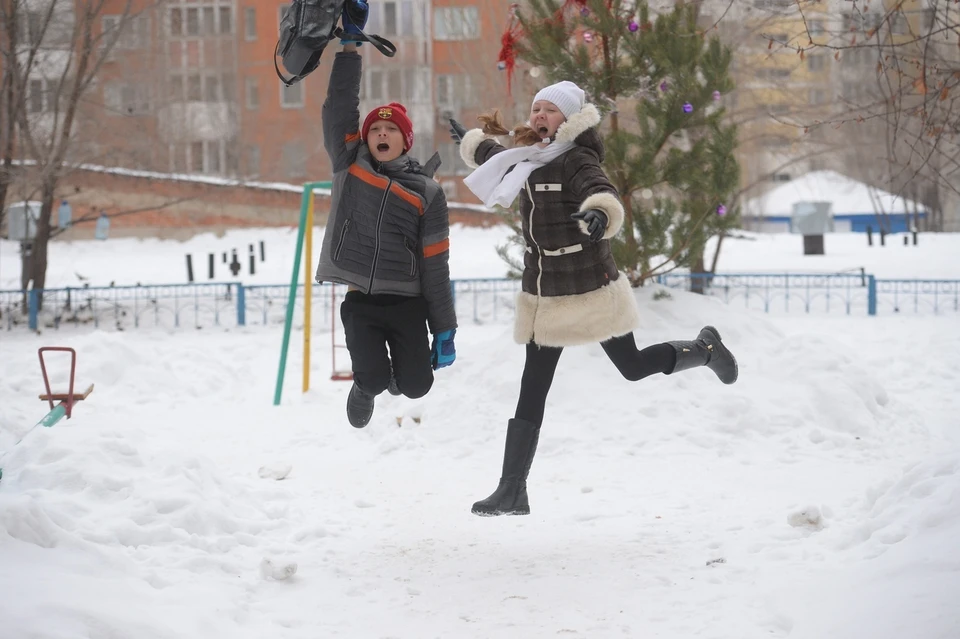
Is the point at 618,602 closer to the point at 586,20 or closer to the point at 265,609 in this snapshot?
the point at 265,609

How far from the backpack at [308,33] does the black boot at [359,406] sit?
1689 mm

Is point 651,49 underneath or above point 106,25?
underneath

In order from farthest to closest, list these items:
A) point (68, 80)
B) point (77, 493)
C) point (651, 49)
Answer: point (68, 80)
point (651, 49)
point (77, 493)

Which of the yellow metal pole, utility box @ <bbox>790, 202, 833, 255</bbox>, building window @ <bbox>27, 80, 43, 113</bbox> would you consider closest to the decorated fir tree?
the yellow metal pole

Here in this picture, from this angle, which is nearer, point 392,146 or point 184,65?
point 392,146

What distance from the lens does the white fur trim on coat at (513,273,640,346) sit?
5195mm

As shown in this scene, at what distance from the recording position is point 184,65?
3241cm

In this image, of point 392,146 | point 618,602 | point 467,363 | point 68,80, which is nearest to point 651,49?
point 467,363

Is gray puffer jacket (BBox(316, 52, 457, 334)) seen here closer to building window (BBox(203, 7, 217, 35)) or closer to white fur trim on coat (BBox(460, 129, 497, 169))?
white fur trim on coat (BBox(460, 129, 497, 169))

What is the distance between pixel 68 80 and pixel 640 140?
38.4 ft

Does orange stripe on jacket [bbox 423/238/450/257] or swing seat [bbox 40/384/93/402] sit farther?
swing seat [bbox 40/384/93/402]

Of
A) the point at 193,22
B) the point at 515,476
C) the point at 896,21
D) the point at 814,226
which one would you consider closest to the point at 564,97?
the point at 515,476

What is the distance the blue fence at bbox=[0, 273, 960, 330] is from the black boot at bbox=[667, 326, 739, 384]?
32.4ft

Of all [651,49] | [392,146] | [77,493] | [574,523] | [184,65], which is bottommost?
[574,523]
